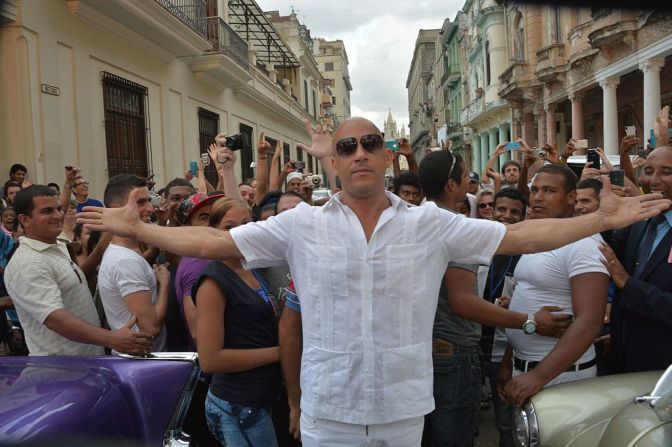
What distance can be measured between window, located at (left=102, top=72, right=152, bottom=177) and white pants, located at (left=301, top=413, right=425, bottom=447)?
8.23 m

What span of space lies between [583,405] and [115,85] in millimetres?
9315

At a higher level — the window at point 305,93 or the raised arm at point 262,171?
the window at point 305,93

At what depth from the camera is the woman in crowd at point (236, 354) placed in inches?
95.4

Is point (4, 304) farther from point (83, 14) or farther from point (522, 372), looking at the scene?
point (83, 14)

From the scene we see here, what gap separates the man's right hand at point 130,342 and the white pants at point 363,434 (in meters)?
1.11

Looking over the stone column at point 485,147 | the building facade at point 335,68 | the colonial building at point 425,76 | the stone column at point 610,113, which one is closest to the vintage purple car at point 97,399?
→ the stone column at point 610,113

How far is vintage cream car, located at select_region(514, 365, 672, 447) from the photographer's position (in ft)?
6.01

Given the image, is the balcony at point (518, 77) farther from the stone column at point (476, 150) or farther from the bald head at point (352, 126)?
the bald head at point (352, 126)

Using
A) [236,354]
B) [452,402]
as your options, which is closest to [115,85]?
[236,354]

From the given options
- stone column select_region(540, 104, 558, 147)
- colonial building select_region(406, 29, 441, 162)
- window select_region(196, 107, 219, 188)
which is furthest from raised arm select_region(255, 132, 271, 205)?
colonial building select_region(406, 29, 441, 162)

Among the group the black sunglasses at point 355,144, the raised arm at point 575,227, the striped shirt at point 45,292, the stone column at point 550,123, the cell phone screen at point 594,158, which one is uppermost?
the stone column at point 550,123

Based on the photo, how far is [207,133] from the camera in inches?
570

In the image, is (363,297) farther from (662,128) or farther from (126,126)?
(126,126)

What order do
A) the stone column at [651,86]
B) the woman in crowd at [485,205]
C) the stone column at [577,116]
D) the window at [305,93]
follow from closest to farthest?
the woman in crowd at [485,205] < the stone column at [651,86] < the stone column at [577,116] < the window at [305,93]
